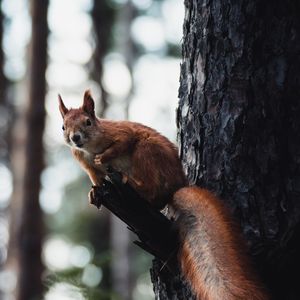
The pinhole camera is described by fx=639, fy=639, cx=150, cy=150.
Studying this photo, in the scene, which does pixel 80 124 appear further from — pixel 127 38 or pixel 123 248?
pixel 127 38

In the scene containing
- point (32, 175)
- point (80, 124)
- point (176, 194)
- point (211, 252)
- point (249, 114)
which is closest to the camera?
point (211, 252)

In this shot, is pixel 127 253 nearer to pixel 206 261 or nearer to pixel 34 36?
pixel 34 36

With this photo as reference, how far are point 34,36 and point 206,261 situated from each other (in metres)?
4.49

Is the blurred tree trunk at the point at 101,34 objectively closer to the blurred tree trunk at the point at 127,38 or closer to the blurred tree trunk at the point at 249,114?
the blurred tree trunk at the point at 127,38

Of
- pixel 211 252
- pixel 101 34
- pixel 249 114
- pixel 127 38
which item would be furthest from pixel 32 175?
pixel 101 34

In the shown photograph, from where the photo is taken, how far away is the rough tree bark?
2.37m

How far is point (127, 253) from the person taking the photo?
953 centimetres

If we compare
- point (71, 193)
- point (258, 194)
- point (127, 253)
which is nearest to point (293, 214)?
point (258, 194)

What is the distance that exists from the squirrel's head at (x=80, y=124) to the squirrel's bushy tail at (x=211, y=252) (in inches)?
28.5

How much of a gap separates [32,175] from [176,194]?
3533 millimetres

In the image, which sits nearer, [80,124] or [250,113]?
[250,113]

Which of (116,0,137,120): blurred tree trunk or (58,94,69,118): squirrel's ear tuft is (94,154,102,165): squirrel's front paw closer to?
(58,94,69,118): squirrel's ear tuft

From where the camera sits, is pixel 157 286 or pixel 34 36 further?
pixel 34 36

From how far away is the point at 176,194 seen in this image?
2619 mm
